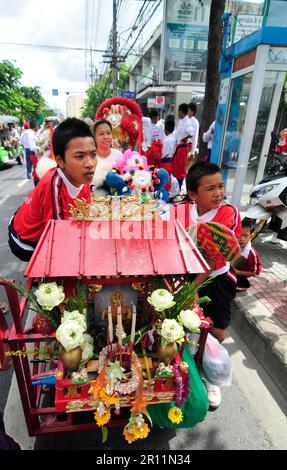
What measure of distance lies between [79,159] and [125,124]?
1.78 m

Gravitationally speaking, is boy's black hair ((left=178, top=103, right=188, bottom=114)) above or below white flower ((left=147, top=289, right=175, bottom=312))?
above

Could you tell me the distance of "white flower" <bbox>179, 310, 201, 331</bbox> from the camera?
1.42 m

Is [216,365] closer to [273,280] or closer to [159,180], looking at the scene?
[159,180]

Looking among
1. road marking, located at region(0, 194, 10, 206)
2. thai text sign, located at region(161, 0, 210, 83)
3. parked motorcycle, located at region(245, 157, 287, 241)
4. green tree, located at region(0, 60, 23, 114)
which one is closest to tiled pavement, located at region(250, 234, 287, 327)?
parked motorcycle, located at region(245, 157, 287, 241)

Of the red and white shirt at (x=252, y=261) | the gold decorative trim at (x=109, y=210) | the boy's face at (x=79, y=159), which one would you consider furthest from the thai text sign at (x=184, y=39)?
the gold decorative trim at (x=109, y=210)

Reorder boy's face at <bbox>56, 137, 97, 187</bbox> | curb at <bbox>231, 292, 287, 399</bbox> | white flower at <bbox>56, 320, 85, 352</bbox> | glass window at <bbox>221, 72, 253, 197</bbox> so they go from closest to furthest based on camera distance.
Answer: white flower at <bbox>56, 320, 85, 352</bbox> < boy's face at <bbox>56, 137, 97, 187</bbox> < curb at <bbox>231, 292, 287, 399</bbox> < glass window at <bbox>221, 72, 253, 197</bbox>

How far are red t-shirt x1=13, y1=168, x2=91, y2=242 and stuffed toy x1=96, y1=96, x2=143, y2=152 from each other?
5.01 feet

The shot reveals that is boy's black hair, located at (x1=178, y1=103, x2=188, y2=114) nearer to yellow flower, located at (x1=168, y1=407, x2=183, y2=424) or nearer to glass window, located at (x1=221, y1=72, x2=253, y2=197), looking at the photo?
glass window, located at (x1=221, y1=72, x2=253, y2=197)

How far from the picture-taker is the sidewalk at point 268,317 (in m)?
2.29

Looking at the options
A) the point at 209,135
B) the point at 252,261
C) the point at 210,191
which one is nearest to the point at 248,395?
the point at 252,261

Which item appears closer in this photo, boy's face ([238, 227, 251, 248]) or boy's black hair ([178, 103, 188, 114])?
boy's face ([238, 227, 251, 248])

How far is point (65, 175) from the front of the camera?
6.59 ft

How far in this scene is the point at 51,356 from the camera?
1.51 m

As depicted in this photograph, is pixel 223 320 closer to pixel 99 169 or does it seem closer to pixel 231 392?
pixel 231 392
